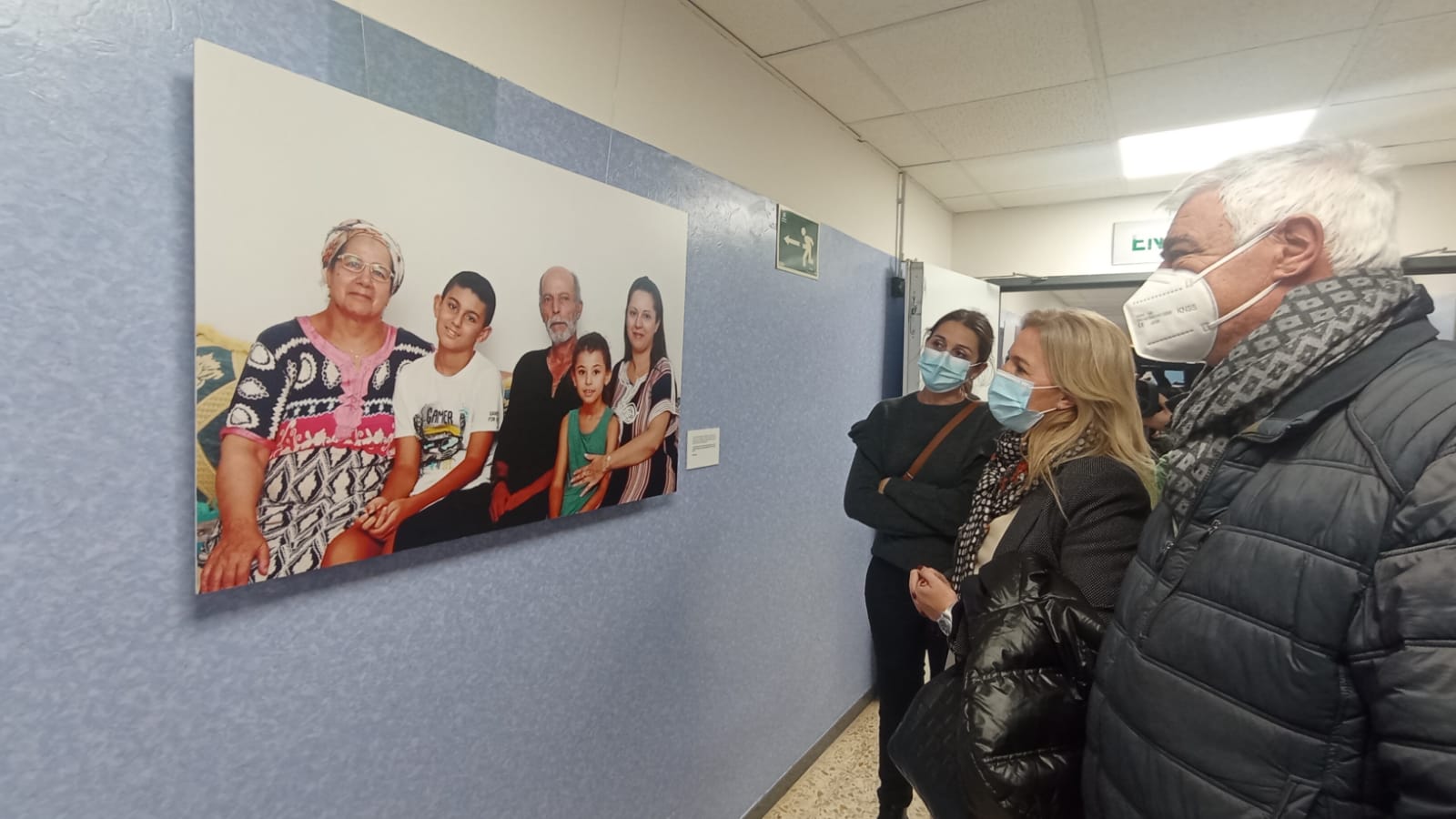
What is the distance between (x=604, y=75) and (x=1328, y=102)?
249 centimetres

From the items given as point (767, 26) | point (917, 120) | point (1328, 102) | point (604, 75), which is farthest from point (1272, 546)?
point (1328, 102)

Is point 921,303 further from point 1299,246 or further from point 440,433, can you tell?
point 440,433

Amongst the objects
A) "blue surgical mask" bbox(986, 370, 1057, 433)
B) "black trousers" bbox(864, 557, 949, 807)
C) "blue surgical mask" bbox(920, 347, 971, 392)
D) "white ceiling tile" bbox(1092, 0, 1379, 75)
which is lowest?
"black trousers" bbox(864, 557, 949, 807)

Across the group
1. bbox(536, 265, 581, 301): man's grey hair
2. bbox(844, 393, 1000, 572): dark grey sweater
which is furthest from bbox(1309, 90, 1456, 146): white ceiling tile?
bbox(536, 265, 581, 301): man's grey hair

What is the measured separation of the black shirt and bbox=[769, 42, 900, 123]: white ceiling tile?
130cm

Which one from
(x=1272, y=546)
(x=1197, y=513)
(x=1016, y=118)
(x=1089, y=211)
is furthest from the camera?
(x=1089, y=211)

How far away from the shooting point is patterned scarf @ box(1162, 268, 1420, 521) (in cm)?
75

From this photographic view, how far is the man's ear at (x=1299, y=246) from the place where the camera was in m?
0.85

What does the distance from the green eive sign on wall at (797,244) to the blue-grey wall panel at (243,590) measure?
184 mm

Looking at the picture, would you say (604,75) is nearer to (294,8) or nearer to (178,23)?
(294,8)

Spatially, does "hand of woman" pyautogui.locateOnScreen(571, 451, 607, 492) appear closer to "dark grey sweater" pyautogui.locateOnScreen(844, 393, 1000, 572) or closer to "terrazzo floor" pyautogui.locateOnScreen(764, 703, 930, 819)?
"dark grey sweater" pyautogui.locateOnScreen(844, 393, 1000, 572)

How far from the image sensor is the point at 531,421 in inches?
51.8

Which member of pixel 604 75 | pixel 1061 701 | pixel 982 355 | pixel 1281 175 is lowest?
pixel 1061 701

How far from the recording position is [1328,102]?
2256mm
